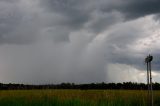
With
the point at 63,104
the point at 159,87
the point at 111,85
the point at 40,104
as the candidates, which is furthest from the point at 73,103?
the point at 111,85

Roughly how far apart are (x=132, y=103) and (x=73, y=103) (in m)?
3.06

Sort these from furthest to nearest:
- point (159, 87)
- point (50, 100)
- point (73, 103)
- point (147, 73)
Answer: point (159, 87)
point (50, 100)
point (73, 103)
point (147, 73)

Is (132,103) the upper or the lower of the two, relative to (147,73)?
lower

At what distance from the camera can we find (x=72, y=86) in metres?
48.5

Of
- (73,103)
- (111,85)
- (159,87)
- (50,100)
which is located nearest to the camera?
(73,103)

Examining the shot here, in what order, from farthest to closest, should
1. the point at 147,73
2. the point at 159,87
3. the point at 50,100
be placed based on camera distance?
the point at 159,87 → the point at 50,100 → the point at 147,73

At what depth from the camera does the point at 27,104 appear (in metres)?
15.0

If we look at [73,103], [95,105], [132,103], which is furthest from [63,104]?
[132,103]

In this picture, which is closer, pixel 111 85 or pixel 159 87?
pixel 159 87

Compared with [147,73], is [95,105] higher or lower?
lower

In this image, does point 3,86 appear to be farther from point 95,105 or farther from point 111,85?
point 95,105

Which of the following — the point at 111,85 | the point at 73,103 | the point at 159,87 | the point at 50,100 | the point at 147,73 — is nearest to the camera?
the point at 147,73

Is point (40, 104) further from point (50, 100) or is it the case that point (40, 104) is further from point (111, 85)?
point (111, 85)

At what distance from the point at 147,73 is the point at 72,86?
3537 cm
